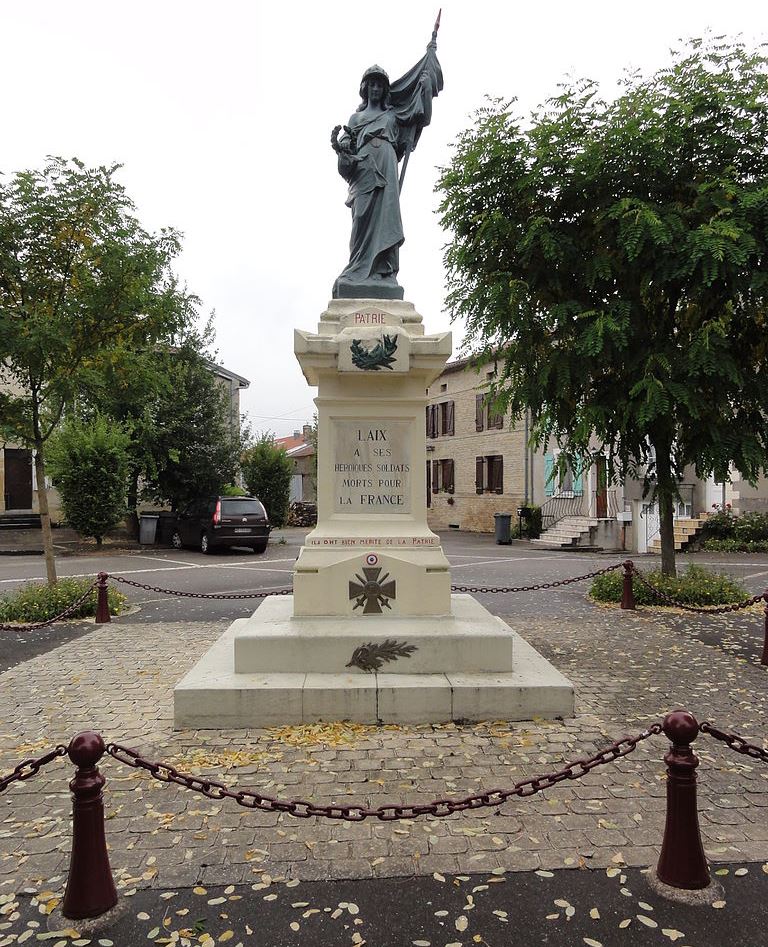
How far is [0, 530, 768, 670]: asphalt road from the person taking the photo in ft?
26.6

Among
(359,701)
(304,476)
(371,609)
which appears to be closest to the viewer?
(359,701)

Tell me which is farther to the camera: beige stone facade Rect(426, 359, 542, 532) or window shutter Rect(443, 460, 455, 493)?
window shutter Rect(443, 460, 455, 493)

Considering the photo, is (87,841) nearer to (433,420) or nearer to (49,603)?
(49,603)

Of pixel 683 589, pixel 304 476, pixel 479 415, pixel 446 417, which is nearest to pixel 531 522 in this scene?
pixel 479 415

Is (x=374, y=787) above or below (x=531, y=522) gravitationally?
below

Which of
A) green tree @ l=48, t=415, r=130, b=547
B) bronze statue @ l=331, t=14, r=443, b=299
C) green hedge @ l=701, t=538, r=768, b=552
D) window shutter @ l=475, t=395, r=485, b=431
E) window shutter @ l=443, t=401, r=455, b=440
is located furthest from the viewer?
window shutter @ l=443, t=401, r=455, b=440

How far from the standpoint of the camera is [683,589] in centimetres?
972

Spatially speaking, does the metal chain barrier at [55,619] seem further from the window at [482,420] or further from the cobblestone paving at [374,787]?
the window at [482,420]

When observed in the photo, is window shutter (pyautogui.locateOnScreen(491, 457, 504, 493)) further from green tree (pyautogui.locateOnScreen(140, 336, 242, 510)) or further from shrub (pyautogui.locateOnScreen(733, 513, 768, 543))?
Answer: green tree (pyautogui.locateOnScreen(140, 336, 242, 510))

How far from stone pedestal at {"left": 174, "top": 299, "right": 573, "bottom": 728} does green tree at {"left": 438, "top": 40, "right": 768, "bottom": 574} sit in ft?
11.7

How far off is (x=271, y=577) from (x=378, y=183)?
9.25m

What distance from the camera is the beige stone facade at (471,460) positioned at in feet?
89.8

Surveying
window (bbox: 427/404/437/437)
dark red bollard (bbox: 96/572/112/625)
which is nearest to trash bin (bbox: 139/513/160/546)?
dark red bollard (bbox: 96/572/112/625)

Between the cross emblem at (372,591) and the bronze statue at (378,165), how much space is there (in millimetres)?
2715
